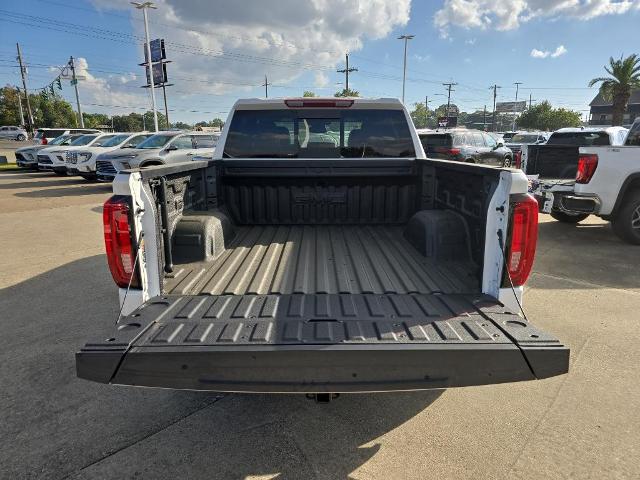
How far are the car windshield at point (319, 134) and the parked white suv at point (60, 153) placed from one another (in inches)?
601

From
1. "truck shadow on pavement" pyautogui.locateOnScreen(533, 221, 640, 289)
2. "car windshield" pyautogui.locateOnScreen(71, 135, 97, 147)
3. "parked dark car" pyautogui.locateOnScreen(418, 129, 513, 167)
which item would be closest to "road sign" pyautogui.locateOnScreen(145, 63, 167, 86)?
"car windshield" pyautogui.locateOnScreen(71, 135, 97, 147)

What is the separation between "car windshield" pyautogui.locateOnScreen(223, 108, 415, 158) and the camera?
14.1 feet

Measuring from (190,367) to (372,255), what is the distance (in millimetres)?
1904

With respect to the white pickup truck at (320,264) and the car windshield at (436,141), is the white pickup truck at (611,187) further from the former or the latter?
the car windshield at (436,141)

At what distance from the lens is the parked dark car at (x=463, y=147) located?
15.6m

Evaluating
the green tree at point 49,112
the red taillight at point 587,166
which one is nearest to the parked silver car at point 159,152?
the red taillight at point 587,166

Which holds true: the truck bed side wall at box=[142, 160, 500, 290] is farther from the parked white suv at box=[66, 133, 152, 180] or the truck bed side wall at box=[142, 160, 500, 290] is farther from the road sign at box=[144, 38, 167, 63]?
the road sign at box=[144, 38, 167, 63]

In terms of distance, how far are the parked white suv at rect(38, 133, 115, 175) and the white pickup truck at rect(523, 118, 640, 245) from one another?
17308mm

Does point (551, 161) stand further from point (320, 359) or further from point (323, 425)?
point (320, 359)

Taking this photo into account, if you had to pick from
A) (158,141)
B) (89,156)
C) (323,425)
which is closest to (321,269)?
(323,425)

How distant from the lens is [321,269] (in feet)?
10.2

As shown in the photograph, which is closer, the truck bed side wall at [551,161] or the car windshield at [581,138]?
the truck bed side wall at [551,161]

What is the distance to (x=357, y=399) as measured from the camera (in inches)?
118

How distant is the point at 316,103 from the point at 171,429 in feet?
10.6
